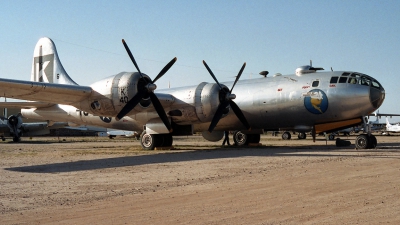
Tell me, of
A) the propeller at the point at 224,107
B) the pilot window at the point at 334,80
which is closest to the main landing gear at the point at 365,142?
the pilot window at the point at 334,80

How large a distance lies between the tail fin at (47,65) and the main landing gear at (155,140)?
696 cm

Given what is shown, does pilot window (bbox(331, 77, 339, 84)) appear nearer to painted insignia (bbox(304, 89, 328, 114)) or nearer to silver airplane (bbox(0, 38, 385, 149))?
silver airplane (bbox(0, 38, 385, 149))

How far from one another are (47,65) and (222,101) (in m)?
13.1

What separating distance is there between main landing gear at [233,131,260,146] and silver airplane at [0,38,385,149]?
1.50 meters

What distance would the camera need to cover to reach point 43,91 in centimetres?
1928

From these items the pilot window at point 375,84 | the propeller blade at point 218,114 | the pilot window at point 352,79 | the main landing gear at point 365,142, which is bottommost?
the main landing gear at point 365,142

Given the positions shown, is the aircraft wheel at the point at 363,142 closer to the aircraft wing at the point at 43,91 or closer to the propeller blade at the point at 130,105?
the propeller blade at the point at 130,105

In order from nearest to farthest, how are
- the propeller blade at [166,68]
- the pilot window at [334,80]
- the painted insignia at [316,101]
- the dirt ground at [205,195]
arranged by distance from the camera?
the dirt ground at [205,195]
the propeller blade at [166,68]
the painted insignia at [316,101]
the pilot window at [334,80]

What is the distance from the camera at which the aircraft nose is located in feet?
68.4

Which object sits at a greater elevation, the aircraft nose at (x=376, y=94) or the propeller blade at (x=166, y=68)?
the propeller blade at (x=166, y=68)

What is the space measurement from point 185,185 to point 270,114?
1446 centimetres

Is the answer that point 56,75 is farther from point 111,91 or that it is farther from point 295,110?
point 295,110

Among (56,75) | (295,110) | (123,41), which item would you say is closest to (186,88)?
(123,41)

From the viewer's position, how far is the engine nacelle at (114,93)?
758 inches
